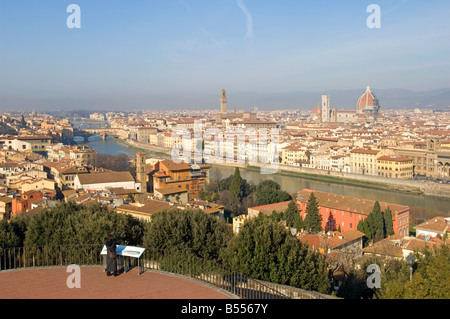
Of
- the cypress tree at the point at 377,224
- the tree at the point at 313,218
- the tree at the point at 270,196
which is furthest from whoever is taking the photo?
the tree at the point at 270,196

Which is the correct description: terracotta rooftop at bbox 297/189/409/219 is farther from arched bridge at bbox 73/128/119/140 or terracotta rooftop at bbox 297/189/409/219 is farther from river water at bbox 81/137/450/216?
arched bridge at bbox 73/128/119/140

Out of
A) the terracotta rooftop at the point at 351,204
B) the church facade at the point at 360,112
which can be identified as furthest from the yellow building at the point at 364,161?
the church facade at the point at 360,112

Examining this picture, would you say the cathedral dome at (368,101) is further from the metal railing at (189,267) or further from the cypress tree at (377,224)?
the metal railing at (189,267)

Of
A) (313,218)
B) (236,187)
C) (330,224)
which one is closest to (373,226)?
(313,218)

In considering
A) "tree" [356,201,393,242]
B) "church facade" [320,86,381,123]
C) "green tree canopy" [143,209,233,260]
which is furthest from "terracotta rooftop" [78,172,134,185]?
"church facade" [320,86,381,123]

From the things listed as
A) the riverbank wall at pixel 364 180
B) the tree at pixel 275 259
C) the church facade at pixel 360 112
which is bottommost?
the riverbank wall at pixel 364 180
